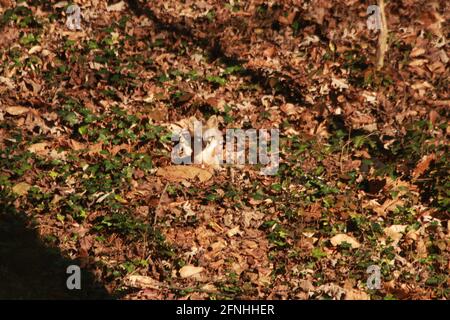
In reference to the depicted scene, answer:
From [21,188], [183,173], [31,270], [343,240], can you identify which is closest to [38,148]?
[21,188]

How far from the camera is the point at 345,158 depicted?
8.53 m

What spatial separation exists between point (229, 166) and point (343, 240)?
6.04 feet

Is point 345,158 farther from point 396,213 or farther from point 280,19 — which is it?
point 280,19

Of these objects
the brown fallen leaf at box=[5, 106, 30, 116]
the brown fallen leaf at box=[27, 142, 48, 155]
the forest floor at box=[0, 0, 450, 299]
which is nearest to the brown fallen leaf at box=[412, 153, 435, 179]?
the forest floor at box=[0, 0, 450, 299]

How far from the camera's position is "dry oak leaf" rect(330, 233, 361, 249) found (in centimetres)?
735

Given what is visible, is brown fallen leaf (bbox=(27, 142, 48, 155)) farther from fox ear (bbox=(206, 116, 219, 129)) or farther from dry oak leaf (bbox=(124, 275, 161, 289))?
dry oak leaf (bbox=(124, 275, 161, 289))

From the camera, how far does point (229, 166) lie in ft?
27.6

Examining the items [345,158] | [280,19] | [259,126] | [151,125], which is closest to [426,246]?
[345,158]

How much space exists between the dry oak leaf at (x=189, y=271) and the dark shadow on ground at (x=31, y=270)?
0.83 m

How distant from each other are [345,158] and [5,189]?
425 cm

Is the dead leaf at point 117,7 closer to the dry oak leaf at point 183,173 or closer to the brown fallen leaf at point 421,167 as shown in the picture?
the dry oak leaf at point 183,173

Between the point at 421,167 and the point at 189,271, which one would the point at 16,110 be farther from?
the point at 421,167

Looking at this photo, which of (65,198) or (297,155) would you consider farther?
(297,155)

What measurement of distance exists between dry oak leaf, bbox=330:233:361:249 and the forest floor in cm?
4
